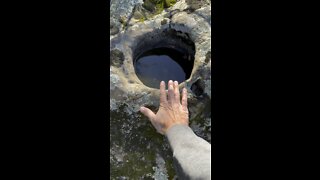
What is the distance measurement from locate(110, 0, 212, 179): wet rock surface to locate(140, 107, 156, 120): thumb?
10 cm

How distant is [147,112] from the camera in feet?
8.82

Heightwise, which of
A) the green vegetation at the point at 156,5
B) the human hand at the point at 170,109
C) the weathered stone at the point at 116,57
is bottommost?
the human hand at the point at 170,109

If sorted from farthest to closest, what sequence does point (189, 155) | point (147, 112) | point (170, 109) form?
point (147, 112) → point (170, 109) → point (189, 155)

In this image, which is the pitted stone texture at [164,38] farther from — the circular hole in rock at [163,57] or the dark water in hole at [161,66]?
the dark water in hole at [161,66]

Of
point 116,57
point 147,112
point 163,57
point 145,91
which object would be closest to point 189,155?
point 147,112

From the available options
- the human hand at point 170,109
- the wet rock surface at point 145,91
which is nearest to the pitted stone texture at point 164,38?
the wet rock surface at point 145,91

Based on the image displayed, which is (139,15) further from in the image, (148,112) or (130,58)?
(148,112)

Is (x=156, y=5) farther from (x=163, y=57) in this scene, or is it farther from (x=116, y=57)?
(x=116, y=57)

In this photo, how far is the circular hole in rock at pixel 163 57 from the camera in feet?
10.1

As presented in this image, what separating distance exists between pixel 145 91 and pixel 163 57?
18.3 inches

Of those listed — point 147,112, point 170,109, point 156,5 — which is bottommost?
point 170,109

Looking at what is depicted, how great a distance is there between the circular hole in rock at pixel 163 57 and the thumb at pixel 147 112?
39 cm

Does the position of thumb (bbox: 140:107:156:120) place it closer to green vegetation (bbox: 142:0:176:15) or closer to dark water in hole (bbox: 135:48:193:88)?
dark water in hole (bbox: 135:48:193:88)

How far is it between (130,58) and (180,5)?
24.5 inches
